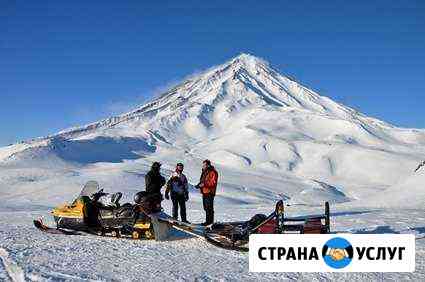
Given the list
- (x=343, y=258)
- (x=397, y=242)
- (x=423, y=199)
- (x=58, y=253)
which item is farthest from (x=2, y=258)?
(x=423, y=199)

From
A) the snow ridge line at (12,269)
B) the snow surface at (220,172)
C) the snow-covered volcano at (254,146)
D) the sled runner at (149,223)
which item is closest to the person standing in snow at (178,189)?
the sled runner at (149,223)

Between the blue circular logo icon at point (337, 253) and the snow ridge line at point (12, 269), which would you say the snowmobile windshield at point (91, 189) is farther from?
the blue circular logo icon at point (337, 253)

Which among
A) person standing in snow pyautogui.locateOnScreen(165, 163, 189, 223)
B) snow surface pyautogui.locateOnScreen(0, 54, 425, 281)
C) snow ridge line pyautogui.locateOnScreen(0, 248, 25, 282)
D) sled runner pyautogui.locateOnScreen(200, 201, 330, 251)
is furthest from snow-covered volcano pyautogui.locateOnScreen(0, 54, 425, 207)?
snow ridge line pyautogui.locateOnScreen(0, 248, 25, 282)

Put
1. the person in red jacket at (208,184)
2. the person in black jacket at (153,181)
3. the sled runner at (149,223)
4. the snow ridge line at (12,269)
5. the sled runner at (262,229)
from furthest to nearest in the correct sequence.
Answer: the person in red jacket at (208,184), the person in black jacket at (153,181), the sled runner at (149,223), the sled runner at (262,229), the snow ridge line at (12,269)

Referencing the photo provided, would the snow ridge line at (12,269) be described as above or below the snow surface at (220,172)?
below

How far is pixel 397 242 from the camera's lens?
29.3 feet

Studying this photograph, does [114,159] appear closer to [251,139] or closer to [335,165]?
[251,139]

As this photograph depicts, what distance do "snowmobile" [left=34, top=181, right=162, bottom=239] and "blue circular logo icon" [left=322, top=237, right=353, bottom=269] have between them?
383 cm

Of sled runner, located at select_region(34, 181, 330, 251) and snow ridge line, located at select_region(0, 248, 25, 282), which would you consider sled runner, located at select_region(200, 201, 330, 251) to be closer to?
sled runner, located at select_region(34, 181, 330, 251)

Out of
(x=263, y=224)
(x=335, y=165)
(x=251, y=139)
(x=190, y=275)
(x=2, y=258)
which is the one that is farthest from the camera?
(x=251, y=139)

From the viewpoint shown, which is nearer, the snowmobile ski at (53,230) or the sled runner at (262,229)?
the sled runner at (262,229)

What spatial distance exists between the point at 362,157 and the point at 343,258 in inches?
5113

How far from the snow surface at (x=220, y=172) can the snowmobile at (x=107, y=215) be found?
0.42m

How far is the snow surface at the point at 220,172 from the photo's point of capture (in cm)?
959
